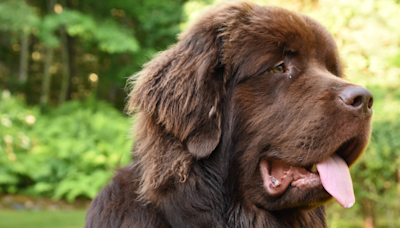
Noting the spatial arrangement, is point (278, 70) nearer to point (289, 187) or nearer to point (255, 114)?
point (255, 114)

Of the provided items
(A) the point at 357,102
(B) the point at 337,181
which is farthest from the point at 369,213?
(A) the point at 357,102

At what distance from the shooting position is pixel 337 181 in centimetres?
209

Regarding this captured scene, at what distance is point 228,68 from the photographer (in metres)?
2.29

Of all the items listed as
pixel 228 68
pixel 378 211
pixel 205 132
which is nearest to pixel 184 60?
pixel 228 68

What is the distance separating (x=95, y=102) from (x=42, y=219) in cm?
633

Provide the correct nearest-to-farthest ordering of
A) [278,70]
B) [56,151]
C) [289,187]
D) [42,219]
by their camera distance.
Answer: [289,187] < [278,70] < [42,219] < [56,151]

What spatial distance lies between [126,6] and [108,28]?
5.69 ft

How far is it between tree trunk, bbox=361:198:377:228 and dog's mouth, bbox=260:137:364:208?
4.52 meters

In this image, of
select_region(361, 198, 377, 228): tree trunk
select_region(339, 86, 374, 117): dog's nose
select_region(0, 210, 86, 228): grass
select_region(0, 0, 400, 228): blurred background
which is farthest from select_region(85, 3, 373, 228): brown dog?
select_region(0, 210, 86, 228): grass

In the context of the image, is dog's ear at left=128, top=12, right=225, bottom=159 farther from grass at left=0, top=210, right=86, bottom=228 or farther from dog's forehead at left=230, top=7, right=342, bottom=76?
grass at left=0, top=210, right=86, bottom=228

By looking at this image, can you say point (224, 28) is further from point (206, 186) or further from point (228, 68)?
point (206, 186)

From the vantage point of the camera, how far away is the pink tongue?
205 cm

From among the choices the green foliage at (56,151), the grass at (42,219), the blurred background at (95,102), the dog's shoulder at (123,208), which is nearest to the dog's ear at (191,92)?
the dog's shoulder at (123,208)

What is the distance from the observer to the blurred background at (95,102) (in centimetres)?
582
